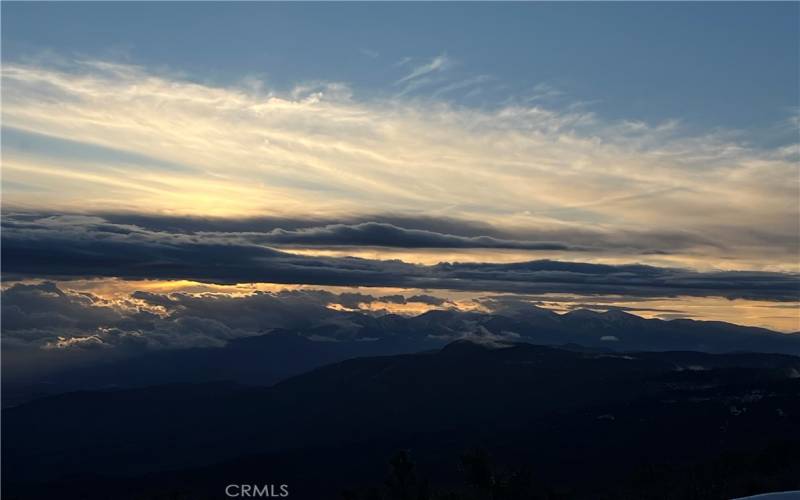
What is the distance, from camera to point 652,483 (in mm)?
96188

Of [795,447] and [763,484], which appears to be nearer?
[763,484]

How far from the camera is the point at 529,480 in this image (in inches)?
2443

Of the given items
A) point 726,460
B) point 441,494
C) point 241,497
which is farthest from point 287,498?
point 441,494

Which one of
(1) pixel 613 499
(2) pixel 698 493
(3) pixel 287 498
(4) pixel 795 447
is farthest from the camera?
(3) pixel 287 498

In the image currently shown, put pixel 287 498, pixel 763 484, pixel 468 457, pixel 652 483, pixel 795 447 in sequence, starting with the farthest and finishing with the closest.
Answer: pixel 287 498
pixel 795 447
pixel 652 483
pixel 763 484
pixel 468 457

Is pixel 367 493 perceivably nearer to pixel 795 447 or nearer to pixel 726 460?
pixel 726 460

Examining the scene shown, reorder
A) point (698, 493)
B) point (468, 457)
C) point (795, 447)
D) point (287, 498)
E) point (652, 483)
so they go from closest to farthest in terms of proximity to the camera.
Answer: point (468, 457), point (698, 493), point (652, 483), point (795, 447), point (287, 498)

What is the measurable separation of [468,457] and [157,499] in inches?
3669

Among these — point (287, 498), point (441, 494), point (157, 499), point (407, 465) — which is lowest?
point (287, 498)

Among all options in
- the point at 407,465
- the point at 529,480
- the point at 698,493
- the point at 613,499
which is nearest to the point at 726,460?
the point at 613,499

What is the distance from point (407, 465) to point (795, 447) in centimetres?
9444

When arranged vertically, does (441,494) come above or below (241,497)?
above

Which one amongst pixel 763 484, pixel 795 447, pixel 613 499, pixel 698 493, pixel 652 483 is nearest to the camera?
pixel 698 493

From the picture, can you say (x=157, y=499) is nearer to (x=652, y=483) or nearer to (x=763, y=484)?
(x=652, y=483)
